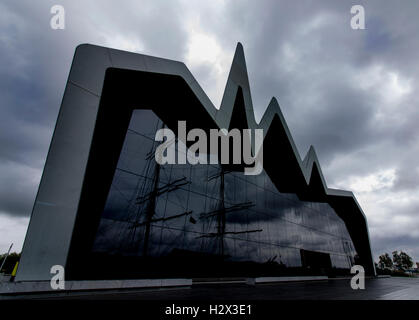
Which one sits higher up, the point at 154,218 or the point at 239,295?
the point at 154,218

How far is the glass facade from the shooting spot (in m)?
8.63

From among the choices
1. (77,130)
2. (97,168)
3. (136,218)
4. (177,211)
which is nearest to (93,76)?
(77,130)

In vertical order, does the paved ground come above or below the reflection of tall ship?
below

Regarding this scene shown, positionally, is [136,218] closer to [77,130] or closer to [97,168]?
[97,168]

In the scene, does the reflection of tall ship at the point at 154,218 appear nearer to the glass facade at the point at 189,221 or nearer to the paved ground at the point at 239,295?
the glass facade at the point at 189,221

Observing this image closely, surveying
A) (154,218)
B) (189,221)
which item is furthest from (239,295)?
(189,221)

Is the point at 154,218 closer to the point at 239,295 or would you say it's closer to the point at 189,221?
the point at 189,221

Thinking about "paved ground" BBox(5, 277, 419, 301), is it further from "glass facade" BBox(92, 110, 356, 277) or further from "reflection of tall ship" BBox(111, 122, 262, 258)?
"reflection of tall ship" BBox(111, 122, 262, 258)

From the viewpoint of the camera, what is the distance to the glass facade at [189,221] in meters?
8.63

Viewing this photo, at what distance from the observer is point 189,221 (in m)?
11.3

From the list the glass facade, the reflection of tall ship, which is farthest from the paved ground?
the reflection of tall ship

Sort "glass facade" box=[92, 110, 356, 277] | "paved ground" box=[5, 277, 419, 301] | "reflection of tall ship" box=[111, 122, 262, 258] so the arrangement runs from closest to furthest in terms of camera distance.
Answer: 1. "paved ground" box=[5, 277, 419, 301]
2. "glass facade" box=[92, 110, 356, 277]
3. "reflection of tall ship" box=[111, 122, 262, 258]

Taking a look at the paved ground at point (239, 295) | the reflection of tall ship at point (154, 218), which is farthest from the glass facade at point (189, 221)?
the paved ground at point (239, 295)

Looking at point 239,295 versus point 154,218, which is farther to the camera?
point 154,218
